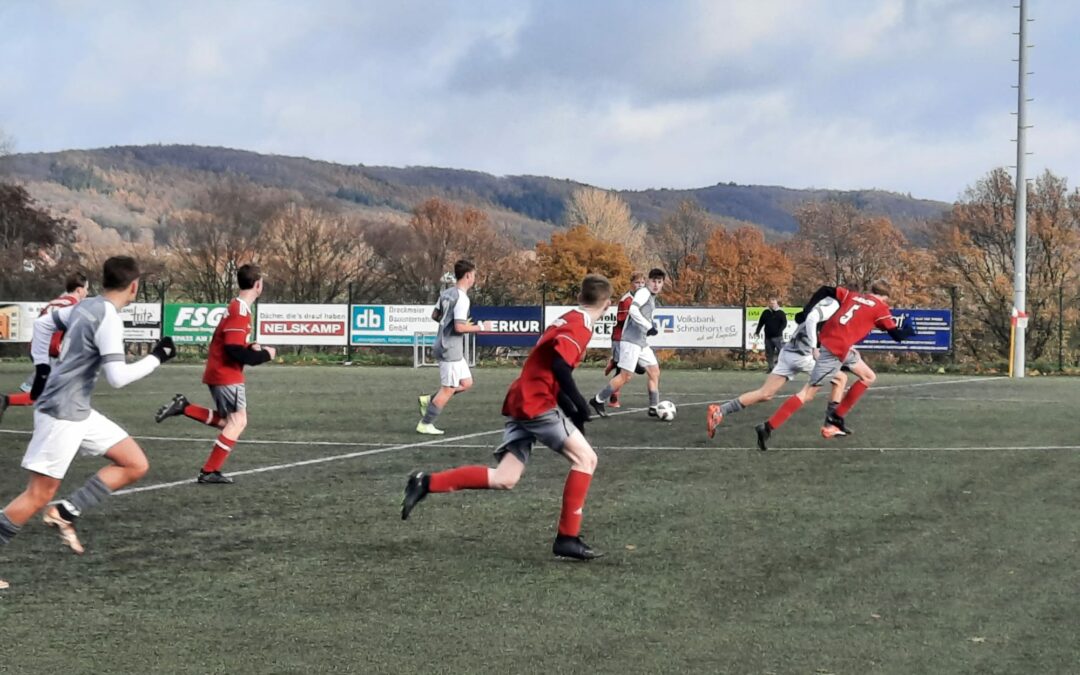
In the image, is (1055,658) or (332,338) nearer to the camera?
(1055,658)

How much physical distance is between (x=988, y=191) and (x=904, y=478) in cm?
4693

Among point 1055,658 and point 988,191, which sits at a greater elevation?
point 988,191

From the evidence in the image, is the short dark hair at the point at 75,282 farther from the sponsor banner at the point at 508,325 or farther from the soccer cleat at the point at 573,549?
the sponsor banner at the point at 508,325

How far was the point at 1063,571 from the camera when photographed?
23.1ft

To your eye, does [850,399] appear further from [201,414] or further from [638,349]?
[201,414]

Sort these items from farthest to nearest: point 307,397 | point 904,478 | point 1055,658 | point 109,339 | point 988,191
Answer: point 988,191 → point 307,397 → point 904,478 → point 109,339 → point 1055,658

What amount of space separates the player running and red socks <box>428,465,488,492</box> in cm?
918

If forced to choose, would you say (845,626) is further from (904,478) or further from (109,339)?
(904,478)

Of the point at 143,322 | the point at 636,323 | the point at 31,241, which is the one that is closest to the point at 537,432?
the point at 636,323

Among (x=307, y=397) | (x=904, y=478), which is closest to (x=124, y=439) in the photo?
(x=904, y=478)

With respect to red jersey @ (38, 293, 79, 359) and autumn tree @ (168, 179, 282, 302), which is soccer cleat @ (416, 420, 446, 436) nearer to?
red jersey @ (38, 293, 79, 359)

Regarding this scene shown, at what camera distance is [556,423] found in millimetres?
7477

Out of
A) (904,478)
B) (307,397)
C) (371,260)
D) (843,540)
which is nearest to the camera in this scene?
(843,540)

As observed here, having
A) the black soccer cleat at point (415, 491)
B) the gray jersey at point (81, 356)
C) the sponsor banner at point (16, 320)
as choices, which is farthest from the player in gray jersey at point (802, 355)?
the sponsor banner at point (16, 320)
